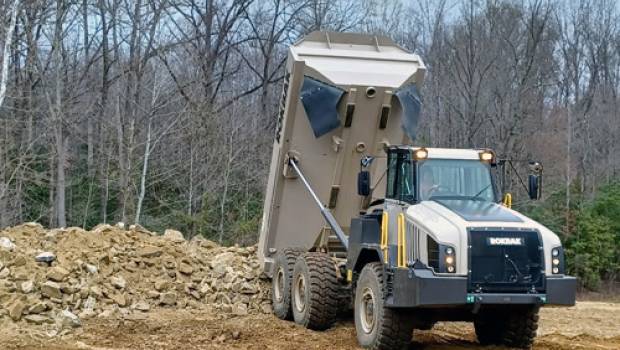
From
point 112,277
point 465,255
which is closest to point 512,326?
point 465,255

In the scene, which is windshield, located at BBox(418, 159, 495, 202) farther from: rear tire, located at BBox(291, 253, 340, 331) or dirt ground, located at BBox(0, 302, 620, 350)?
rear tire, located at BBox(291, 253, 340, 331)

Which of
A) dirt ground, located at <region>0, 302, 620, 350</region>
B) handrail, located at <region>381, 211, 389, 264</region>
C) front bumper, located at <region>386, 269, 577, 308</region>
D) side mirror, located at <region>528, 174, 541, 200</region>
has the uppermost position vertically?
side mirror, located at <region>528, 174, 541, 200</region>

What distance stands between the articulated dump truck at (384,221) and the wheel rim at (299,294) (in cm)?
2

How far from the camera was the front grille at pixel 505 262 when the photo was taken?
755 centimetres

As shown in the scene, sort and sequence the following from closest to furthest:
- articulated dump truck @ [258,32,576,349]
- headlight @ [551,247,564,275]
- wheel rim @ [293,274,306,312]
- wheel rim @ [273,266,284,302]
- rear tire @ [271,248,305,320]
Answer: articulated dump truck @ [258,32,576,349] → headlight @ [551,247,564,275] → wheel rim @ [293,274,306,312] → rear tire @ [271,248,305,320] → wheel rim @ [273,266,284,302]

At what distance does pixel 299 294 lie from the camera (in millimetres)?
10398

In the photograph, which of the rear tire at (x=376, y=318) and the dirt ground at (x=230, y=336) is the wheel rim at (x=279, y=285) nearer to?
the dirt ground at (x=230, y=336)

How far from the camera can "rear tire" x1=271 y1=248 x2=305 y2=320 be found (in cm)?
1065

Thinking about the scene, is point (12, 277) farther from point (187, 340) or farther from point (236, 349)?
point (236, 349)

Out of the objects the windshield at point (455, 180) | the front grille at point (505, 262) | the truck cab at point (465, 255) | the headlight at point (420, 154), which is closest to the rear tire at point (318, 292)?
the truck cab at point (465, 255)

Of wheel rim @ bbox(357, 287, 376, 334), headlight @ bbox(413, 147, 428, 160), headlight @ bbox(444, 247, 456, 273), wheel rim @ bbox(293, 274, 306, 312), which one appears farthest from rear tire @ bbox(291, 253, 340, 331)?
headlight @ bbox(444, 247, 456, 273)

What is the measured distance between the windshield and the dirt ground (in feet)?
5.88

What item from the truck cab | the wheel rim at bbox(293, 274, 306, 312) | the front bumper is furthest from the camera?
the wheel rim at bbox(293, 274, 306, 312)

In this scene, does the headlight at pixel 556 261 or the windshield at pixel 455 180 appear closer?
the headlight at pixel 556 261
